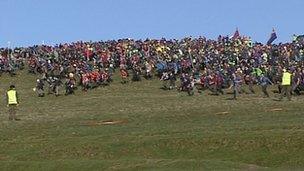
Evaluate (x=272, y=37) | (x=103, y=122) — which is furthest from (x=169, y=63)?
(x=103, y=122)

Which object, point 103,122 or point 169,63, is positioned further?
point 169,63

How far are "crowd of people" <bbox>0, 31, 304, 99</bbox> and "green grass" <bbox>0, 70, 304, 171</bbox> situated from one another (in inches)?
145

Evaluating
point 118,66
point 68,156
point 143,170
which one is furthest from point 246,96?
point 143,170

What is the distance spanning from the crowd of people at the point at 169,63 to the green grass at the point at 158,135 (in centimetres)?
368

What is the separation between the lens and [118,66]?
67375 millimetres

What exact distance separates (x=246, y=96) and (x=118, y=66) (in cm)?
1840

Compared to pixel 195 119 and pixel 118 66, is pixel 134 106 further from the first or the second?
pixel 118 66

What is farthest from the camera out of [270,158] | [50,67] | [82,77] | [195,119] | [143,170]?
[50,67]

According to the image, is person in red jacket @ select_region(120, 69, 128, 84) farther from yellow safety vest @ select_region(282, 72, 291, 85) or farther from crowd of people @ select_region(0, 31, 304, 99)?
yellow safety vest @ select_region(282, 72, 291, 85)

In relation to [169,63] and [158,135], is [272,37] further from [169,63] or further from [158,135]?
[158,135]

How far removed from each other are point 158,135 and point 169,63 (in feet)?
94.4

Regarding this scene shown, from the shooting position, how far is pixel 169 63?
2479 inches

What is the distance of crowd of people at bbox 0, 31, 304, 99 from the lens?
56750 mm

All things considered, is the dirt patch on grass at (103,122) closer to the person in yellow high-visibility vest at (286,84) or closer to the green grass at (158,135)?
the green grass at (158,135)
